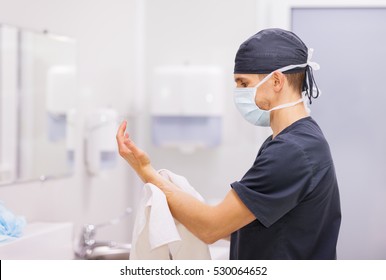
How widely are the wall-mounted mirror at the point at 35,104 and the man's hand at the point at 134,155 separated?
528 millimetres

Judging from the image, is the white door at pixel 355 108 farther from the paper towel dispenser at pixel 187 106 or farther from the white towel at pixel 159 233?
the paper towel dispenser at pixel 187 106

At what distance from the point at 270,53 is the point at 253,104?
0.13 metres

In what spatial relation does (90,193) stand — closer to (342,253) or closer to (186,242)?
(186,242)

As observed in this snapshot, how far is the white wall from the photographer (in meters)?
1.88

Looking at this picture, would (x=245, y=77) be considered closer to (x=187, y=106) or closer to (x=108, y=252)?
(x=108, y=252)

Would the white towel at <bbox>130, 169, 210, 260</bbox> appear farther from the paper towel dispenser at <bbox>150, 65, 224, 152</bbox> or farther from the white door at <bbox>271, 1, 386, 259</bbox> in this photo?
the paper towel dispenser at <bbox>150, 65, 224, 152</bbox>

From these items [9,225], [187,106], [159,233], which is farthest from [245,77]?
[187,106]

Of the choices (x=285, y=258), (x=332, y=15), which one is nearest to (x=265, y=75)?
(x=285, y=258)

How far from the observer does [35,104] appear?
195 centimetres

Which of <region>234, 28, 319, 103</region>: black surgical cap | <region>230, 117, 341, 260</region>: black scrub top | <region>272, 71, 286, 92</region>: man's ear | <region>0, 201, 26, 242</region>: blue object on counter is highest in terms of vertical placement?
<region>234, 28, 319, 103</region>: black surgical cap

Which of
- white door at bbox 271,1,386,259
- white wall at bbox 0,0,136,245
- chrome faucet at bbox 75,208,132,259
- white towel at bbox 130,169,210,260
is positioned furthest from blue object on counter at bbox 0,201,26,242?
white door at bbox 271,1,386,259

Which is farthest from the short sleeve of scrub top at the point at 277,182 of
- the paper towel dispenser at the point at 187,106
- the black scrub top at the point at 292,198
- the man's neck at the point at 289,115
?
the paper towel dispenser at the point at 187,106

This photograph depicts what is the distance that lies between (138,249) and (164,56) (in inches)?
→ 47.8

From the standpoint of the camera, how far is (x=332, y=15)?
70.5 inches
